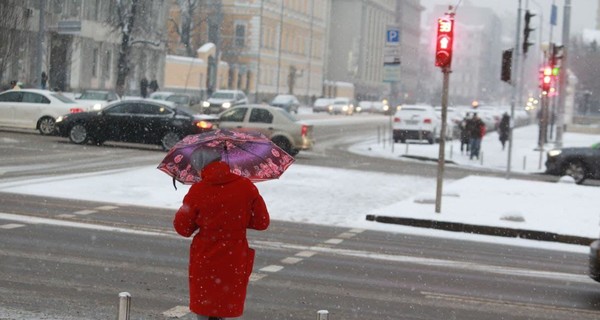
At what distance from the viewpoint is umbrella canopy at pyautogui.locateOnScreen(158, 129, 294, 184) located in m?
6.93

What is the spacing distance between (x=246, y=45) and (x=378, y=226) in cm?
8459

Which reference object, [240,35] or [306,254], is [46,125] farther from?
[240,35]

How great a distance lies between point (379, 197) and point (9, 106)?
1825cm

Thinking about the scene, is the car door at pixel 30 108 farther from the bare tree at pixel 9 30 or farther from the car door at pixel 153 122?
the bare tree at pixel 9 30

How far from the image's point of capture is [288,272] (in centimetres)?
1175

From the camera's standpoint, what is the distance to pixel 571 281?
40.4 ft

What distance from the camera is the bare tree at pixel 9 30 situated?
4781 centimetres

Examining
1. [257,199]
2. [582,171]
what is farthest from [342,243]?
[582,171]

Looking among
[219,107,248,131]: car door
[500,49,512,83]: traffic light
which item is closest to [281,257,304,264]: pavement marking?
[500,49,512,83]: traffic light

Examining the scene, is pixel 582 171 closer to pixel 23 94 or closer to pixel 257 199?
pixel 23 94

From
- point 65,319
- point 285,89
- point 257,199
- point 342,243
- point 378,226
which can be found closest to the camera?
point 257,199

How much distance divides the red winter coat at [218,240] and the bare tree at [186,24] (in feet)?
279

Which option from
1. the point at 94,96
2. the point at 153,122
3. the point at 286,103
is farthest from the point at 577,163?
the point at 286,103

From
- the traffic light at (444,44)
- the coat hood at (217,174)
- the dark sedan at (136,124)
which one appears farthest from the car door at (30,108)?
the coat hood at (217,174)
